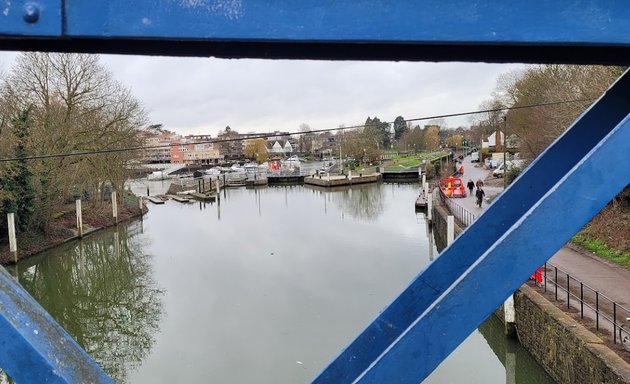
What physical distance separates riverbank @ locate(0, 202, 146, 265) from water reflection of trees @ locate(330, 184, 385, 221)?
1444 cm

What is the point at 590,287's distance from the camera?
9570mm

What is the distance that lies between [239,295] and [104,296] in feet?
15.0

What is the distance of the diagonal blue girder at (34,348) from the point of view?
1.33 metres

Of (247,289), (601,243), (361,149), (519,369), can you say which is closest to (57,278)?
(247,289)

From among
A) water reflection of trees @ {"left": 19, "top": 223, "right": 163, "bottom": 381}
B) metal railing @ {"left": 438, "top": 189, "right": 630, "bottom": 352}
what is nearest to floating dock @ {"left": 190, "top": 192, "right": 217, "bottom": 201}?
water reflection of trees @ {"left": 19, "top": 223, "right": 163, "bottom": 381}

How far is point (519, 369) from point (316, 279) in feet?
25.2

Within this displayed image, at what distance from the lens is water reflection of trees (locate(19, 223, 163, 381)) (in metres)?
11.4

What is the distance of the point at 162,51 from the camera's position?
1.57m

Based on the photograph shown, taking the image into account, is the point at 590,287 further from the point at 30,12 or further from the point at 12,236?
the point at 12,236

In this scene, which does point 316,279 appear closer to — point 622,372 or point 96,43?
point 622,372

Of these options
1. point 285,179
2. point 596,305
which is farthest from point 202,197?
point 596,305

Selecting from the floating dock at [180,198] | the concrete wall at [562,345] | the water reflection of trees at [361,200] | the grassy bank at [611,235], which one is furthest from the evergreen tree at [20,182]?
the floating dock at [180,198]

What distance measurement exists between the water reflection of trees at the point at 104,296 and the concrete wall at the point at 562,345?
25.4 feet

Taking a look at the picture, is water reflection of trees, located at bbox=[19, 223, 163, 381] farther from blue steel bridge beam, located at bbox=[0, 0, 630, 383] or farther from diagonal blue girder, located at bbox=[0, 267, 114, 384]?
blue steel bridge beam, located at bbox=[0, 0, 630, 383]
